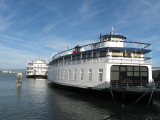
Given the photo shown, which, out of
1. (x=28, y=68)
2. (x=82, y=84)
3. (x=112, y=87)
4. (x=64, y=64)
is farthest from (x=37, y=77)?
(x=112, y=87)

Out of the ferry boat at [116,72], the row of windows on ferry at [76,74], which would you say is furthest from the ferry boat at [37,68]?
the ferry boat at [116,72]

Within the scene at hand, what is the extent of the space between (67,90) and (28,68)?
7299 cm

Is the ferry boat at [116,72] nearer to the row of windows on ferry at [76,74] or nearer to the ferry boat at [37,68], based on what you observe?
the row of windows on ferry at [76,74]

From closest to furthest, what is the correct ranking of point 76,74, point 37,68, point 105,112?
point 105,112 → point 76,74 → point 37,68

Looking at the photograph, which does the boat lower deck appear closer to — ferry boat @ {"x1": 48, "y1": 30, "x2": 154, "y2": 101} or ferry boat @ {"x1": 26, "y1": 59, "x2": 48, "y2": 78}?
ferry boat @ {"x1": 48, "y1": 30, "x2": 154, "y2": 101}

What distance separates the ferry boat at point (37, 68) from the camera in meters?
93.3

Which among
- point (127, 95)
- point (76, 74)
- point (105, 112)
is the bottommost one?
point (105, 112)

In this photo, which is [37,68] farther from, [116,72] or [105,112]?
[105,112]

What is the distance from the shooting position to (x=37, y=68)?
94.9 meters

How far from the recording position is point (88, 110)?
55.8 ft

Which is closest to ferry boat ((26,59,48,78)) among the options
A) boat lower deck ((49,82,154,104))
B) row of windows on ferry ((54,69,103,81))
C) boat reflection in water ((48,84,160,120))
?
row of windows on ferry ((54,69,103,81))

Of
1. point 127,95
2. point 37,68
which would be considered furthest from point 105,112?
point 37,68

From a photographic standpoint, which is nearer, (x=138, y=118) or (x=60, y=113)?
(x=138, y=118)

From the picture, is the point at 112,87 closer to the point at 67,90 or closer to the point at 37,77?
the point at 67,90
